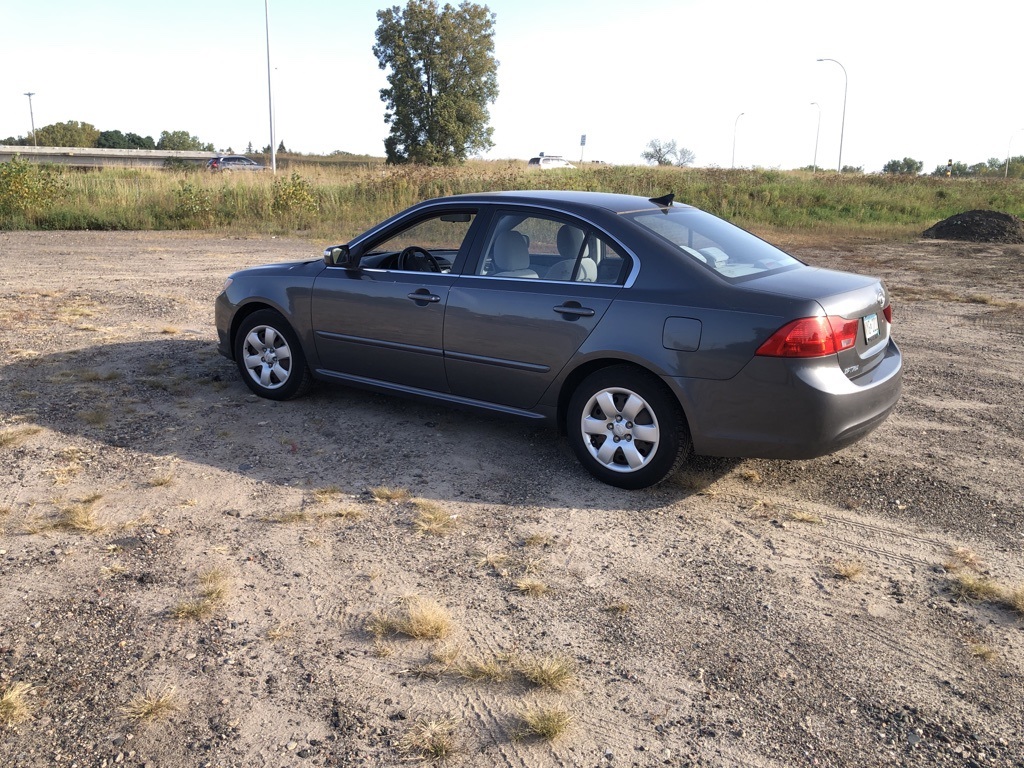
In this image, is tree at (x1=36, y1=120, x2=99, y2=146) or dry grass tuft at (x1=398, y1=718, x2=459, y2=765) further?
tree at (x1=36, y1=120, x2=99, y2=146)

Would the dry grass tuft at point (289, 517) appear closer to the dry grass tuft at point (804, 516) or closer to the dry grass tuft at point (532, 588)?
the dry grass tuft at point (532, 588)

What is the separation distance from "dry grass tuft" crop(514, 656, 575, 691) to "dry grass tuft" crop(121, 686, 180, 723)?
1191 mm

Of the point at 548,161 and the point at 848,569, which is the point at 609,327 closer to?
the point at 848,569

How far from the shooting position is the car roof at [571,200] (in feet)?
16.5

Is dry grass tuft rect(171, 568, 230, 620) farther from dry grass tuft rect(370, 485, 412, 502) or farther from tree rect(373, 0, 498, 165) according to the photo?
tree rect(373, 0, 498, 165)

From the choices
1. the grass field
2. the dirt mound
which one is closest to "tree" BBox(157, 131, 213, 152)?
the grass field

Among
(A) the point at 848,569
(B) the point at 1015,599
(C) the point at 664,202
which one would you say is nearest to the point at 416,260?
(C) the point at 664,202

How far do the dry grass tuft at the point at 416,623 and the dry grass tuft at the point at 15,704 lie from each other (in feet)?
3.85

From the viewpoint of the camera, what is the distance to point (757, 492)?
4738mm

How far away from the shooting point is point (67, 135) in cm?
9281

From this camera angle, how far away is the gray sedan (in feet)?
13.9

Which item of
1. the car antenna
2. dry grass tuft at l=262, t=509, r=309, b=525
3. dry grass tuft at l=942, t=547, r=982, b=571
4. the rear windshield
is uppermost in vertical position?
the car antenna

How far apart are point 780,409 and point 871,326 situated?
0.87m

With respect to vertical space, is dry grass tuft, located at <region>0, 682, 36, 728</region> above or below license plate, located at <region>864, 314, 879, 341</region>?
below
